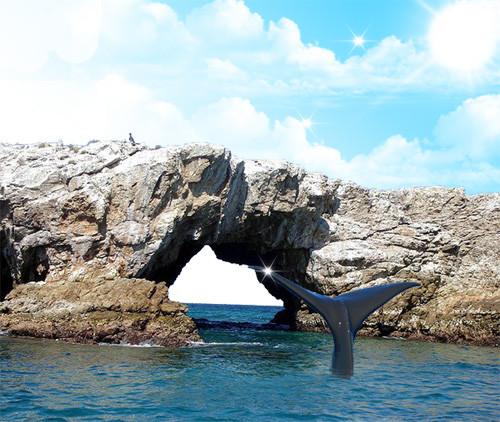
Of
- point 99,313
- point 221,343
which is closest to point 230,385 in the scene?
point 99,313

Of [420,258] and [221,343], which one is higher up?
[420,258]

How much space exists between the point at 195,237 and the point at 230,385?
50.7 ft

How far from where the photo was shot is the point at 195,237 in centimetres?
2961

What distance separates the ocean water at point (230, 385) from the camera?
11.6 m

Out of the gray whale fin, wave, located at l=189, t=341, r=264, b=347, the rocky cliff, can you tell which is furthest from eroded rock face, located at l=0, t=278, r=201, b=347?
the gray whale fin

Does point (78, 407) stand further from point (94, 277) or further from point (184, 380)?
point (94, 277)

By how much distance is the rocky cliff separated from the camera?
24312 mm

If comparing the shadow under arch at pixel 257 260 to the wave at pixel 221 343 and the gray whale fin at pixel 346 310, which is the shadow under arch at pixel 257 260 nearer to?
the wave at pixel 221 343

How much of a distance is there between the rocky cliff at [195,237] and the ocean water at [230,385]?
8.14ft

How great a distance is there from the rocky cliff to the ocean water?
97.7 inches

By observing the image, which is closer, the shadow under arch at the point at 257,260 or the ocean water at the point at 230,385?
the ocean water at the point at 230,385

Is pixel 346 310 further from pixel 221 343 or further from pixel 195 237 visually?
pixel 195 237

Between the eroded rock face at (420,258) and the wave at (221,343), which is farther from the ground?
the eroded rock face at (420,258)

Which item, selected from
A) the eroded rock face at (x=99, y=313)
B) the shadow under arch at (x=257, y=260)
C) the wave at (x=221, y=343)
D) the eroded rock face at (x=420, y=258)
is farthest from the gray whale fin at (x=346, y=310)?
the shadow under arch at (x=257, y=260)
